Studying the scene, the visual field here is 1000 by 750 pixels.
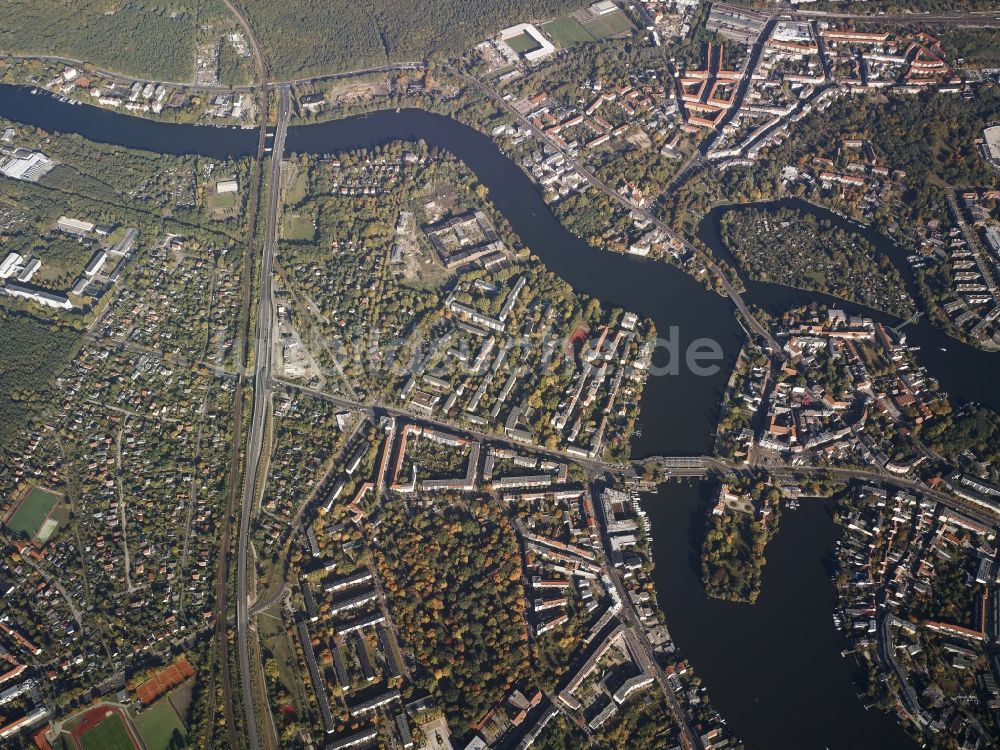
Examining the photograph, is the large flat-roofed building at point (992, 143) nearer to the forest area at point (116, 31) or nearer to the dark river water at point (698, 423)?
the dark river water at point (698, 423)

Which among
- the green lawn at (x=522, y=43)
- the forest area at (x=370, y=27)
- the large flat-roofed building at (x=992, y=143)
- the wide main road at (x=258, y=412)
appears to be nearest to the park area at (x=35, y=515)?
the wide main road at (x=258, y=412)

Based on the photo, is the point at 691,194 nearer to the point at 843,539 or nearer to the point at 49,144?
the point at 843,539

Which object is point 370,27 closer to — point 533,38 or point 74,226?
point 533,38

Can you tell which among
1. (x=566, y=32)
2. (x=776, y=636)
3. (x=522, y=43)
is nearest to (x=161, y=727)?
(x=776, y=636)

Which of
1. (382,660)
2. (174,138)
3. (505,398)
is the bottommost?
(382,660)

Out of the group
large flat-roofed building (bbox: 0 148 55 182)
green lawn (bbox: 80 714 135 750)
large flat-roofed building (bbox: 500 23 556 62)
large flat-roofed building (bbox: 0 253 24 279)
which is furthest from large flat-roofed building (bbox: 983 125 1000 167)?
large flat-roofed building (bbox: 0 148 55 182)

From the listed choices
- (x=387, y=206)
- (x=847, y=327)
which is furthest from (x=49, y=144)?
(x=847, y=327)
